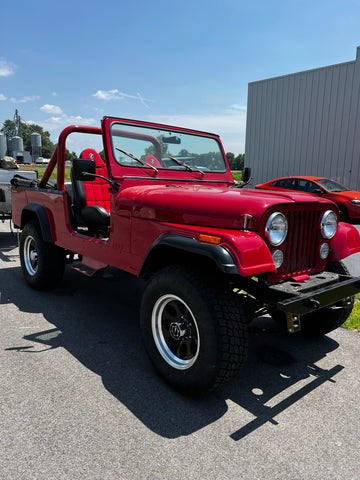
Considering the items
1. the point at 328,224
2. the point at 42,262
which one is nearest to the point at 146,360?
the point at 328,224

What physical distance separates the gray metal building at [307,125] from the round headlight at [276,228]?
1210 cm

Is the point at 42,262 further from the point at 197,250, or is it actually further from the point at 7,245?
the point at 7,245

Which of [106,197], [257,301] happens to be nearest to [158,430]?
[257,301]

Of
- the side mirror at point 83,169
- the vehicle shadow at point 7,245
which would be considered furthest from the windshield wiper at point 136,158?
the vehicle shadow at point 7,245

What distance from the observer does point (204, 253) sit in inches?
87.9

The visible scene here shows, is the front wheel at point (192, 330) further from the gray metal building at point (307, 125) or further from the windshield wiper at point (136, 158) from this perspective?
the gray metal building at point (307, 125)

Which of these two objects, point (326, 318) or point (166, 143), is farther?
point (166, 143)

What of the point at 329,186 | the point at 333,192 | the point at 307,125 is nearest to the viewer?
the point at 333,192

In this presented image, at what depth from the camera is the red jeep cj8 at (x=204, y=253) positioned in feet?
Answer: 7.46

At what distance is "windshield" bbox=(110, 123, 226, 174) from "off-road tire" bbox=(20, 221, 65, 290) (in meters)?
1.60

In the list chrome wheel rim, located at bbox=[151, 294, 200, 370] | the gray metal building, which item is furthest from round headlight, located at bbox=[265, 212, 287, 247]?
the gray metal building

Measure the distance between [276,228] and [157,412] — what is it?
1.38m

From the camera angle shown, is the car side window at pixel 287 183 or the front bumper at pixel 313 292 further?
the car side window at pixel 287 183

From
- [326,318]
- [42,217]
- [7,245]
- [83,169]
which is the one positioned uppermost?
[83,169]
